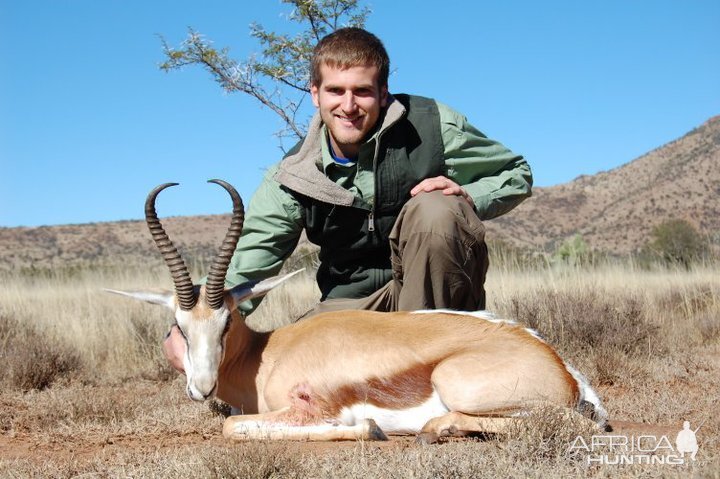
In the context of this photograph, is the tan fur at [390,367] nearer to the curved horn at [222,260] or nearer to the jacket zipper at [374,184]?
the curved horn at [222,260]

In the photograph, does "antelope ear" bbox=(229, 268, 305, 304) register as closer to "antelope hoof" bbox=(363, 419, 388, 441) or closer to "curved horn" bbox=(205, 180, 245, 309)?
"curved horn" bbox=(205, 180, 245, 309)

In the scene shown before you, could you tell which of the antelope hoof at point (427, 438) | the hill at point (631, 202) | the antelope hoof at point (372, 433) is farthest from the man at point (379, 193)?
the hill at point (631, 202)

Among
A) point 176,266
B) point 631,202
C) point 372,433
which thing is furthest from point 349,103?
point 631,202

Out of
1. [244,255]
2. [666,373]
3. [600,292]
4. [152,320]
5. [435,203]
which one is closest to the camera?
[435,203]

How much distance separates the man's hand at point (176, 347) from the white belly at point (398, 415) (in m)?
1.18

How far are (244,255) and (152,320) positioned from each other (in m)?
4.58

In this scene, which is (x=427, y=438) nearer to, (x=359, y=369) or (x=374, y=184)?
(x=359, y=369)

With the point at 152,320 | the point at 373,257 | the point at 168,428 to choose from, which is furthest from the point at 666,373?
the point at 152,320

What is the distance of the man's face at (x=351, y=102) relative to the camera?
5789 millimetres

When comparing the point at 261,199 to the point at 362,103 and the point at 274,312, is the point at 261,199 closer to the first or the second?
the point at 362,103

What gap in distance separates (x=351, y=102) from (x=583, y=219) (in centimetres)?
5615

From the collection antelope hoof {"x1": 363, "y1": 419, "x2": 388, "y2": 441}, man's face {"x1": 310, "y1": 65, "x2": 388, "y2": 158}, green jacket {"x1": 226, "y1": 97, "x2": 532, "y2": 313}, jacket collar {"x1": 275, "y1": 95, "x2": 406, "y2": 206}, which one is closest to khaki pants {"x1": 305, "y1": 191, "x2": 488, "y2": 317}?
green jacket {"x1": 226, "y1": 97, "x2": 532, "y2": 313}

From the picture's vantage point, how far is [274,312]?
10.6m

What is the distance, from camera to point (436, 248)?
5469 mm
